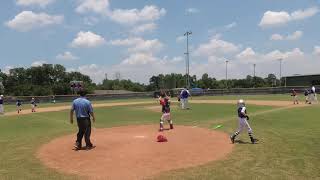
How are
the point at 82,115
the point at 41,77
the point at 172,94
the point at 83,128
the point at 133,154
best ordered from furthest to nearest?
the point at 41,77, the point at 172,94, the point at 83,128, the point at 82,115, the point at 133,154

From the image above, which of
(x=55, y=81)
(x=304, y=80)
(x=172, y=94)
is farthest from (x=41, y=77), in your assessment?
(x=304, y=80)

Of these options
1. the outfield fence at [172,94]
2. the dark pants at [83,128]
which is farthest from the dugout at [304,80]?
the dark pants at [83,128]

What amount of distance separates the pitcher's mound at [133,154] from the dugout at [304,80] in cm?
8007

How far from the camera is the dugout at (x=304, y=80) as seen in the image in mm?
93525

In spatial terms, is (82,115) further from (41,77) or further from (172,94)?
(41,77)

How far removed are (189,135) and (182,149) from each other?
3559 millimetres

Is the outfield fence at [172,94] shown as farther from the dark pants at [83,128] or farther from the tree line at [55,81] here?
the dark pants at [83,128]

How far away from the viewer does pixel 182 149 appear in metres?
13.9

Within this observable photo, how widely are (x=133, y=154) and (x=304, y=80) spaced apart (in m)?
92.2

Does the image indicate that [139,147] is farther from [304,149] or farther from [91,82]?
[91,82]

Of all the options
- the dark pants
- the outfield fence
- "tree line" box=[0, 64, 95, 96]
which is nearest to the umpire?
the dark pants

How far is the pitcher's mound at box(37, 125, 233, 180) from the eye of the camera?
1115 centimetres

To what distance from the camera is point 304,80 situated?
9819 cm

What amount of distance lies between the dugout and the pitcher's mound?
80.1 m
